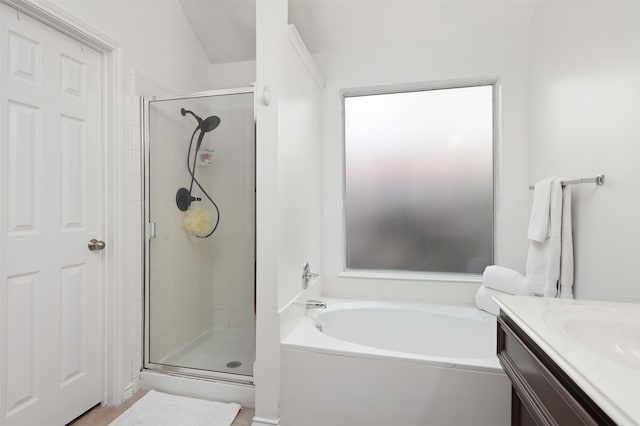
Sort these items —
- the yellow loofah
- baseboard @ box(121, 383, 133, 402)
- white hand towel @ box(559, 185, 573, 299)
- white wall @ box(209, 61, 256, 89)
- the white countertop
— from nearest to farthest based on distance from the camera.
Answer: the white countertop, white hand towel @ box(559, 185, 573, 299), baseboard @ box(121, 383, 133, 402), the yellow loofah, white wall @ box(209, 61, 256, 89)

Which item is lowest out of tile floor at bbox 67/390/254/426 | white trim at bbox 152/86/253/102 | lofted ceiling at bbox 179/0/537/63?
tile floor at bbox 67/390/254/426

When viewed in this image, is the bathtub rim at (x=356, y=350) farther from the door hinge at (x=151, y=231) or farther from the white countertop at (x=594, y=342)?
the door hinge at (x=151, y=231)

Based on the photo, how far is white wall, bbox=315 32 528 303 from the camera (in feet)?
7.66

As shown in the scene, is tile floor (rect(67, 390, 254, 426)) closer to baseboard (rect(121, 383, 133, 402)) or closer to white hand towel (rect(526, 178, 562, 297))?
baseboard (rect(121, 383, 133, 402))

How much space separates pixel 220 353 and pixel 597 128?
2351 millimetres

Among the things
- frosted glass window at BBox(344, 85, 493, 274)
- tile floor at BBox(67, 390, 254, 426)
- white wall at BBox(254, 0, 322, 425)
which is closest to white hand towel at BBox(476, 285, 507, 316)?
frosted glass window at BBox(344, 85, 493, 274)

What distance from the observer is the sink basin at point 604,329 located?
2.82 feet

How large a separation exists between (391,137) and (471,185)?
69cm

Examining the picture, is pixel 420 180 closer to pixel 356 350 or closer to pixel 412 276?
pixel 412 276

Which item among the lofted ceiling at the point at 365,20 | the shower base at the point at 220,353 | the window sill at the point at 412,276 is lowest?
the shower base at the point at 220,353

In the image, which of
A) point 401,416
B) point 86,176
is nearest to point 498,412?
point 401,416

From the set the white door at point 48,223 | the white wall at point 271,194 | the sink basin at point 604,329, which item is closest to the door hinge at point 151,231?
the white door at point 48,223

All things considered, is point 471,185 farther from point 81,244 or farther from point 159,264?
point 81,244

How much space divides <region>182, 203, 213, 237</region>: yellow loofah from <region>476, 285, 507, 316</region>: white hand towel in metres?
1.85
